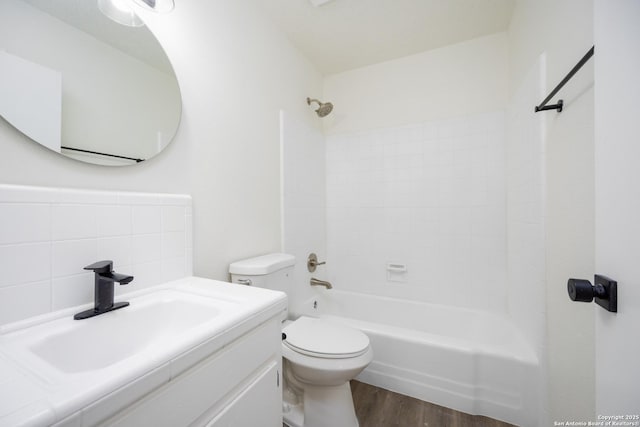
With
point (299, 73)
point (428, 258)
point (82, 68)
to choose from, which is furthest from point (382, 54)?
point (82, 68)

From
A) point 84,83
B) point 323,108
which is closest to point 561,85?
point 323,108

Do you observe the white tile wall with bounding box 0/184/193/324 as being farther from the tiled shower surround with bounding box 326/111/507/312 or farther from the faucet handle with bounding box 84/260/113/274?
the tiled shower surround with bounding box 326/111/507/312

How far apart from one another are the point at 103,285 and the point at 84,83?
0.67 m

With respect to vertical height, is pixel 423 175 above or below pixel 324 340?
above

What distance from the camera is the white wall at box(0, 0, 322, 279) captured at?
0.82 meters

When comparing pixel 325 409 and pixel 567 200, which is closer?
pixel 567 200

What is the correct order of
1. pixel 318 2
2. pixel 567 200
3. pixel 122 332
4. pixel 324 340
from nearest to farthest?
pixel 122 332, pixel 567 200, pixel 324 340, pixel 318 2

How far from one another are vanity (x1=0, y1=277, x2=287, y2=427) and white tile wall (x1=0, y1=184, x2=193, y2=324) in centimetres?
5

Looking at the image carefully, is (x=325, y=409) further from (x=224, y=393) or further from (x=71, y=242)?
(x=71, y=242)

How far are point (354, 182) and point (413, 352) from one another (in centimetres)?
142

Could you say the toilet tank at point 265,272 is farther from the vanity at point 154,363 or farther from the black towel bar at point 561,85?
the black towel bar at point 561,85

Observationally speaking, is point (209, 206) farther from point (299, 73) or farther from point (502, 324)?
point (502, 324)

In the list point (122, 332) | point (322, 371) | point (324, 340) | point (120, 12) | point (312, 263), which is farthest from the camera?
point (312, 263)

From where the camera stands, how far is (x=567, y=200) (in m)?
1.03
